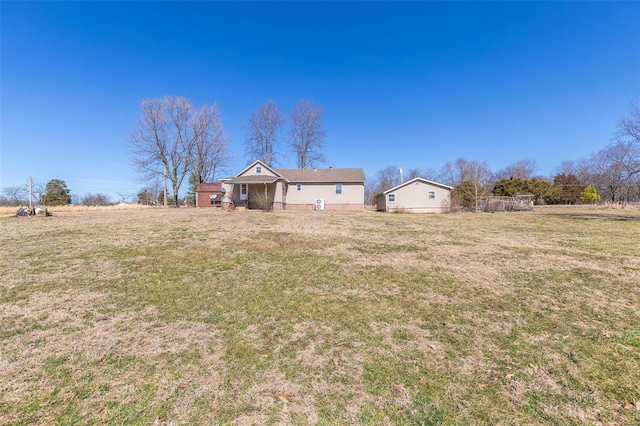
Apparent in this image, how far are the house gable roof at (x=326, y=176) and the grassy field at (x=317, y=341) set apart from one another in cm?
2156

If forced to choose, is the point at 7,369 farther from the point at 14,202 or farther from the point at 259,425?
the point at 14,202

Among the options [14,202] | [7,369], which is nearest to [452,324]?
[7,369]

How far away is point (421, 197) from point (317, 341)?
25973 mm

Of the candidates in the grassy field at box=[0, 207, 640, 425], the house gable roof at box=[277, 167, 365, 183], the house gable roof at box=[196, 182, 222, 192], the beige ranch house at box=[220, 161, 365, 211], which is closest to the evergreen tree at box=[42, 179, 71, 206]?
the house gable roof at box=[196, 182, 222, 192]

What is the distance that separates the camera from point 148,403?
218 centimetres

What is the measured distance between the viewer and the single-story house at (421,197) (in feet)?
87.1

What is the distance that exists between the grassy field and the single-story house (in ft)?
67.6

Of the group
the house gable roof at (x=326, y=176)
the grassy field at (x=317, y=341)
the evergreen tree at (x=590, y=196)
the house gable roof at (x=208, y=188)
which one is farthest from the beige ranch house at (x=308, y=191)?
the evergreen tree at (x=590, y=196)

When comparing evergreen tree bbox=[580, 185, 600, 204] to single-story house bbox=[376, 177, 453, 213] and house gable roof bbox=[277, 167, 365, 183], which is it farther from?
house gable roof bbox=[277, 167, 365, 183]

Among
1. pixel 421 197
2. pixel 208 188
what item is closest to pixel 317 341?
pixel 421 197

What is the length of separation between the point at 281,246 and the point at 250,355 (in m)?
5.38

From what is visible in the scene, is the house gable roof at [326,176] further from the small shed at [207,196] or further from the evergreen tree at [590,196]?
the evergreen tree at [590,196]

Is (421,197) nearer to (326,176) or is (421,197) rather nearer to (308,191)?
(326,176)

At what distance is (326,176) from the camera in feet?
93.2
